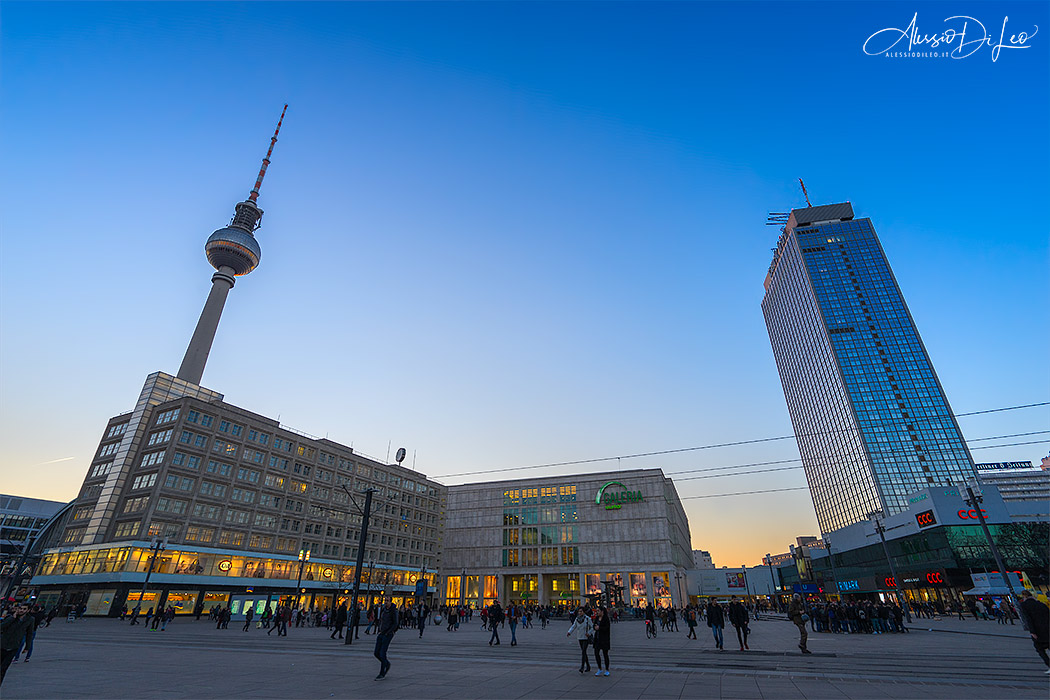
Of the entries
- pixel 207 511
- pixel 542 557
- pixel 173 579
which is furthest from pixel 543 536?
pixel 173 579

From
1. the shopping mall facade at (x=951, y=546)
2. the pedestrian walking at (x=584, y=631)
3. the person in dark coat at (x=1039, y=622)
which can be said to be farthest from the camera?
the shopping mall facade at (x=951, y=546)

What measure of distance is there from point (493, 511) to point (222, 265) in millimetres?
76588

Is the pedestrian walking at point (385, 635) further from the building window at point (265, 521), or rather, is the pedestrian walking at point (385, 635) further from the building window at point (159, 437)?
the building window at point (265, 521)

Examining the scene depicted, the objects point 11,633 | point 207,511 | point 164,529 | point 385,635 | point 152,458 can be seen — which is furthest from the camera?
point 207,511

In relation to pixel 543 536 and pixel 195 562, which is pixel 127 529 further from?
pixel 543 536

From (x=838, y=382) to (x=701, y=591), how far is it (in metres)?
58.9

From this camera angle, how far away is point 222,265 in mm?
106125

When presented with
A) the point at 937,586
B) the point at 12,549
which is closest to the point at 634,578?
the point at 937,586

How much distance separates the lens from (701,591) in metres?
96.6

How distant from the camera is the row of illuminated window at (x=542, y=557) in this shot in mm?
86500

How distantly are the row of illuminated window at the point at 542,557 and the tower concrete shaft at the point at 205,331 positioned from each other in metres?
66.2

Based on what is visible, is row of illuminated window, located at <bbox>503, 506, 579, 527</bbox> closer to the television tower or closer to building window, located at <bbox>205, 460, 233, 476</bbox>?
building window, located at <bbox>205, 460, 233, 476</bbox>

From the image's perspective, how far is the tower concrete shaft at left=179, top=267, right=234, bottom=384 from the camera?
305ft

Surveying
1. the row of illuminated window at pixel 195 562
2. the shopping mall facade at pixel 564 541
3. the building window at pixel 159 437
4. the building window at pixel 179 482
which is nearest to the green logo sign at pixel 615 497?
the shopping mall facade at pixel 564 541
